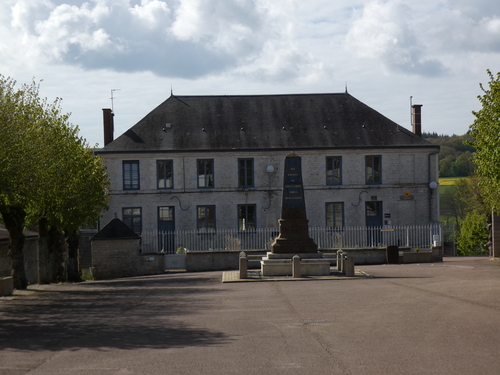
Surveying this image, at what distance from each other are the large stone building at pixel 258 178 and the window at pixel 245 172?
0.06 meters

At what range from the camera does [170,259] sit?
31641mm

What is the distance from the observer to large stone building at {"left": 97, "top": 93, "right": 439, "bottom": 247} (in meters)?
38.0

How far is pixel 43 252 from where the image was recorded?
27.4m

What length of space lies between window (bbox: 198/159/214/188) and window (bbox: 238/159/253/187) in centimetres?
158

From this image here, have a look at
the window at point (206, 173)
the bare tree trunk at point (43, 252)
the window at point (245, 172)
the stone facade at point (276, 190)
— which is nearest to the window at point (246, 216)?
the stone facade at point (276, 190)

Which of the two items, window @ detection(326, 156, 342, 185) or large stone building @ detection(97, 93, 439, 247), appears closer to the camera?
large stone building @ detection(97, 93, 439, 247)

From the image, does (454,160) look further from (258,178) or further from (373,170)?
(258,178)

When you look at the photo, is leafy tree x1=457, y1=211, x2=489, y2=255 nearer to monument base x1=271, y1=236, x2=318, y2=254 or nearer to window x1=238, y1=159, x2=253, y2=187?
window x1=238, y1=159, x2=253, y2=187

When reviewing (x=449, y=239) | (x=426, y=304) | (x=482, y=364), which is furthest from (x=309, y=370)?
(x=449, y=239)

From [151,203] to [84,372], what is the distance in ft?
98.7

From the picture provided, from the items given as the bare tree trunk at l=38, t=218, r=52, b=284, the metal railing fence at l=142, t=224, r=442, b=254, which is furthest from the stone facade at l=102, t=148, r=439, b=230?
the bare tree trunk at l=38, t=218, r=52, b=284

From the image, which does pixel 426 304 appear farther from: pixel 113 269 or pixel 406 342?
pixel 113 269

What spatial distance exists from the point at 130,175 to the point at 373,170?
13.8m

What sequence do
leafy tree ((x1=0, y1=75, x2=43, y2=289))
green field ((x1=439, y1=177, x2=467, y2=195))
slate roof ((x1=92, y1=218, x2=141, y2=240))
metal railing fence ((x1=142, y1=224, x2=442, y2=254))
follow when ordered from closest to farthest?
leafy tree ((x1=0, y1=75, x2=43, y2=289))
slate roof ((x1=92, y1=218, x2=141, y2=240))
metal railing fence ((x1=142, y1=224, x2=442, y2=254))
green field ((x1=439, y1=177, x2=467, y2=195))
